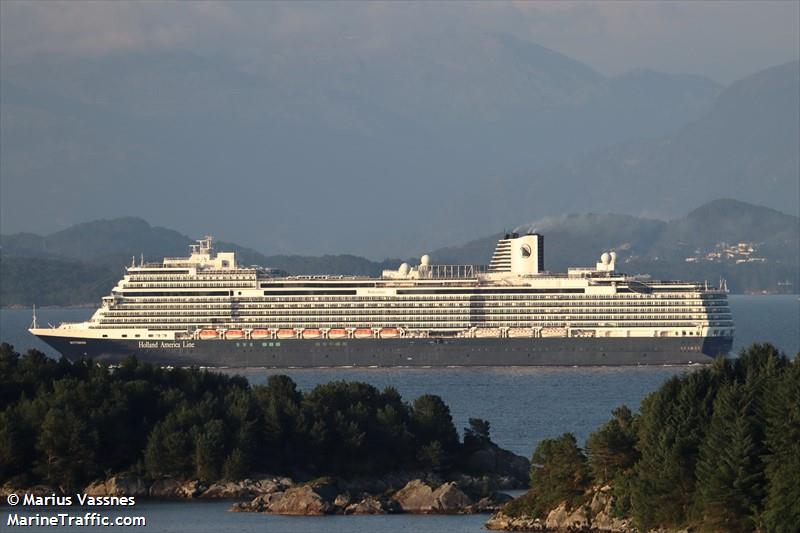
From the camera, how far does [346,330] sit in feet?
359

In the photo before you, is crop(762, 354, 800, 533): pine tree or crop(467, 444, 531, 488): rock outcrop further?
crop(467, 444, 531, 488): rock outcrop

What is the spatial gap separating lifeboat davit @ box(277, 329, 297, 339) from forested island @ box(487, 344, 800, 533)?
57.6 m

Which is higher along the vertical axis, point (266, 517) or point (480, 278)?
point (480, 278)

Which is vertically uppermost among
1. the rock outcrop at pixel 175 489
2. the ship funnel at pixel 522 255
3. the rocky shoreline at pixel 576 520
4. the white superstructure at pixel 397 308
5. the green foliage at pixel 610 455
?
the ship funnel at pixel 522 255

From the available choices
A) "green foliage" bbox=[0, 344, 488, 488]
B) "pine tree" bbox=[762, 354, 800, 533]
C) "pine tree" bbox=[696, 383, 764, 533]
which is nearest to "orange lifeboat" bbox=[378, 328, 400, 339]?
"green foliage" bbox=[0, 344, 488, 488]

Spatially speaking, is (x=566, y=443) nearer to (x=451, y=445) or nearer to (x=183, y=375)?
(x=451, y=445)

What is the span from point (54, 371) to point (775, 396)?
26.6 metres

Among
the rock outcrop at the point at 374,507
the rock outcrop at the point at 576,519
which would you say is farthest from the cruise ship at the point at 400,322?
the rock outcrop at the point at 576,519

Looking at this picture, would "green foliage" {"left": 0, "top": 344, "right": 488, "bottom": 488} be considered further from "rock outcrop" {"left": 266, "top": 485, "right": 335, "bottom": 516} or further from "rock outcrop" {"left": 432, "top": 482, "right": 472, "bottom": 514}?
"rock outcrop" {"left": 432, "top": 482, "right": 472, "bottom": 514}

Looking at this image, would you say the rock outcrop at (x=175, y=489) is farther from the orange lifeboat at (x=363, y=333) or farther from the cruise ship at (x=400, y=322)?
the orange lifeboat at (x=363, y=333)

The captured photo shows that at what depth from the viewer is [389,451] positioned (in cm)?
5856

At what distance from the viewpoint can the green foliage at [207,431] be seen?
2227 inches

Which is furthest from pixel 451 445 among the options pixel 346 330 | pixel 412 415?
pixel 346 330

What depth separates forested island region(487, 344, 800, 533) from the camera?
1783 inches
